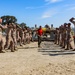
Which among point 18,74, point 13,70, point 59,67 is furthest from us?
point 59,67

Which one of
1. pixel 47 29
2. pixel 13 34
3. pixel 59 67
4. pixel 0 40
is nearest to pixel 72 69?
pixel 59 67

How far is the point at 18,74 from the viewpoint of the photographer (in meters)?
9.41

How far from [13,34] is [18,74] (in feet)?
31.8

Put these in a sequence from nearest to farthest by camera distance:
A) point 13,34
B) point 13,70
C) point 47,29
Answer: point 13,70, point 13,34, point 47,29

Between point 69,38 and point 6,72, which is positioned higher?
point 69,38

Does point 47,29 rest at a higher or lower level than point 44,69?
higher

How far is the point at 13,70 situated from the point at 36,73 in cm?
95

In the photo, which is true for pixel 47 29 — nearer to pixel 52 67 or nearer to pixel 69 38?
pixel 69 38


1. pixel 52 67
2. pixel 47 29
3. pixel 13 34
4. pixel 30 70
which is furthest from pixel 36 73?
pixel 47 29

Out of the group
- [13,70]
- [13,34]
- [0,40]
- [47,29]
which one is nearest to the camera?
[13,70]

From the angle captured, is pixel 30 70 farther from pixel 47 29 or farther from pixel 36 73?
pixel 47 29

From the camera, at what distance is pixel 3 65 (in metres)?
11.2

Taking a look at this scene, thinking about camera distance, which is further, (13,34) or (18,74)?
(13,34)

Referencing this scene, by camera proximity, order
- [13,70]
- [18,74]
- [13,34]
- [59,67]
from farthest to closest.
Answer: [13,34] < [59,67] < [13,70] < [18,74]
